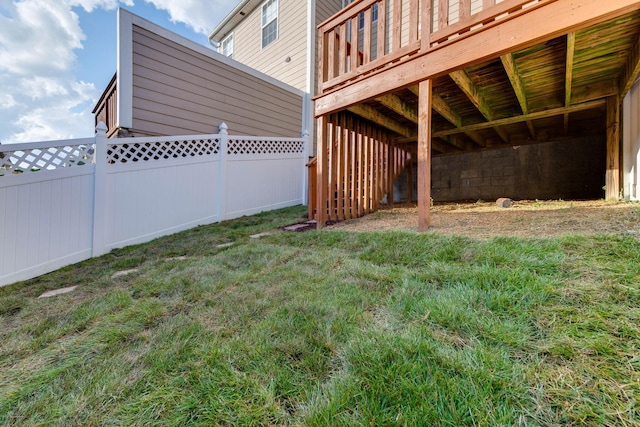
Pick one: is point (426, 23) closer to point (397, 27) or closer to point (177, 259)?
point (397, 27)

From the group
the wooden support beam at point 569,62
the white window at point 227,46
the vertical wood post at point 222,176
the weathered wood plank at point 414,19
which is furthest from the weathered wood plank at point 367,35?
the white window at point 227,46

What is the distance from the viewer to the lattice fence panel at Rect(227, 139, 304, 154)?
215 inches

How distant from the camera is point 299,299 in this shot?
1.76 metres

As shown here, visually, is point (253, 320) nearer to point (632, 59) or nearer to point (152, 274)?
point (152, 274)

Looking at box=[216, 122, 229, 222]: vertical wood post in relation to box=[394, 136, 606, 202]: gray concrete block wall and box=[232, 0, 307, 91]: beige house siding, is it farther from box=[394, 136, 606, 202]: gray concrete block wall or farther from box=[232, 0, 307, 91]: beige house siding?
box=[394, 136, 606, 202]: gray concrete block wall

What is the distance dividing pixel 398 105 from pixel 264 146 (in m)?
3.08

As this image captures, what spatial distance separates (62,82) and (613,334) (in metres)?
16.3

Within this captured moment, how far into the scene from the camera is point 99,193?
12.0 feet

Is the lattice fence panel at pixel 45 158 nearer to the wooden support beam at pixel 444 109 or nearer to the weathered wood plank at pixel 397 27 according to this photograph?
the weathered wood plank at pixel 397 27

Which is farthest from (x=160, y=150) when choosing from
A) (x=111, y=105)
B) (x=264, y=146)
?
(x=264, y=146)

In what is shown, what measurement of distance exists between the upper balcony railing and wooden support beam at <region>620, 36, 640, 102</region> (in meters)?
1.55

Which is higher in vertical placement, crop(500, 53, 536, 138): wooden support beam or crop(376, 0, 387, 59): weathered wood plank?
crop(376, 0, 387, 59): weathered wood plank

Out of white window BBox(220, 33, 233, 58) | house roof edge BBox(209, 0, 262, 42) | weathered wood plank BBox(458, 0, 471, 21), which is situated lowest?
weathered wood plank BBox(458, 0, 471, 21)

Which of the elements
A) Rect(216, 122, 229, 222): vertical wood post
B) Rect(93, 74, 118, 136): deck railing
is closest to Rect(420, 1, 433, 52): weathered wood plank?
Rect(216, 122, 229, 222): vertical wood post
